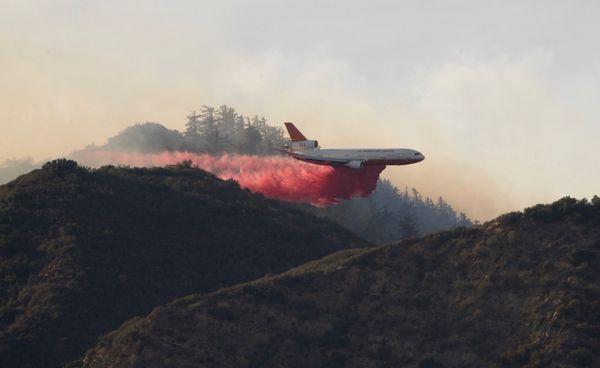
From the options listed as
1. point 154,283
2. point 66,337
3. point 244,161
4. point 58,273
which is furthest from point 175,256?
point 244,161

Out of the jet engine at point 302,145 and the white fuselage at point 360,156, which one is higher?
the jet engine at point 302,145

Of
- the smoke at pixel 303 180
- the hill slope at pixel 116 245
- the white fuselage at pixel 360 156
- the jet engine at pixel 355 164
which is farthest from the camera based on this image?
the smoke at pixel 303 180

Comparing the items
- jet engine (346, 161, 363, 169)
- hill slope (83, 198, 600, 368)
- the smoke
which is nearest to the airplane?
jet engine (346, 161, 363, 169)

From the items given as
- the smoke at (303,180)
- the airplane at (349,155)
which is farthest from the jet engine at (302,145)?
the smoke at (303,180)

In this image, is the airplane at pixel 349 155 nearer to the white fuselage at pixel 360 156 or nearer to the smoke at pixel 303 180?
the white fuselage at pixel 360 156

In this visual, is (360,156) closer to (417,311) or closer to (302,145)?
(302,145)

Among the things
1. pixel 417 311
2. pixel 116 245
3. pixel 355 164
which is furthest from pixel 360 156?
A: pixel 417 311

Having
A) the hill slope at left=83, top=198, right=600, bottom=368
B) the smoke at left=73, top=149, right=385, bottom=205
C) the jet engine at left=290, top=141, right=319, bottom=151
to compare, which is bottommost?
the hill slope at left=83, top=198, right=600, bottom=368

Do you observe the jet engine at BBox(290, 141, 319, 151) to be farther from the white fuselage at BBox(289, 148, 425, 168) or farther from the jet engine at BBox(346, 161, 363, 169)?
the jet engine at BBox(346, 161, 363, 169)
